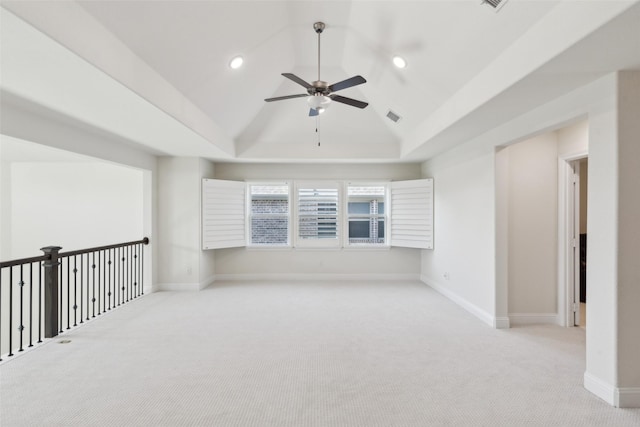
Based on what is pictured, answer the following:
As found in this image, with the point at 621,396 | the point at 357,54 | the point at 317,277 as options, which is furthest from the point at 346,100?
the point at 317,277

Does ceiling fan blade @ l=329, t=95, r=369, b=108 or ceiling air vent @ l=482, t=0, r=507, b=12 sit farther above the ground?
ceiling air vent @ l=482, t=0, r=507, b=12

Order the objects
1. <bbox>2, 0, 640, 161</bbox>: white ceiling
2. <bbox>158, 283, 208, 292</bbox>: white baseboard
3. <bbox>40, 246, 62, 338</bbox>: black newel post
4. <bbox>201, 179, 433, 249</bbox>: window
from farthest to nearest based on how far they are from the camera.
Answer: <bbox>201, 179, 433, 249</bbox>: window < <bbox>158, 283, 208, 292</bbox>: white baseboard < <bbox>40, 246, 62, 338</bbox>: black newel post < <bbox>2, 0, 640, 161</bbox>: white ceiling

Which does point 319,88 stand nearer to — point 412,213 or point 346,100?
point 346,100

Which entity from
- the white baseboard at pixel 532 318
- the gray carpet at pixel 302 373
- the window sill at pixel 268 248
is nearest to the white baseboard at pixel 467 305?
the gray carpet at pixel 302 373

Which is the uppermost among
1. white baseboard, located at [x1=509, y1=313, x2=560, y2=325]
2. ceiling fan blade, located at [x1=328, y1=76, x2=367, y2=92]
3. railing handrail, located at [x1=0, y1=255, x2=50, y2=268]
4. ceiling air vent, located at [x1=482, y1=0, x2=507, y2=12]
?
ceiling air vent, located at [x1=482, y1=0, x2=507, y2=12]

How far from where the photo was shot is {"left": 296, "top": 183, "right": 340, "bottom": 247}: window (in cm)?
638

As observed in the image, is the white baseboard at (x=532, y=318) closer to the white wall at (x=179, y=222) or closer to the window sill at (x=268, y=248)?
the window sill at (x=268, y=248)

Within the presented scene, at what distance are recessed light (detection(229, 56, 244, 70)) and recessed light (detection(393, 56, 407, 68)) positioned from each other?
5.62ft

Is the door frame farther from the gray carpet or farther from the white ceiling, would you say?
the white ceiling

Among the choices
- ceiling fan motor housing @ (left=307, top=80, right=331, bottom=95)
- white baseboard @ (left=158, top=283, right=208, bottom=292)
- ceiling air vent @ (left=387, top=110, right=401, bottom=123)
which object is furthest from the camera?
white baseboard @ (left=158, top=283, right=208, bottom=292)

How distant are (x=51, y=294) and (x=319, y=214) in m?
4.31

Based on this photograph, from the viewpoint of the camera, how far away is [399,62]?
11.2 feet

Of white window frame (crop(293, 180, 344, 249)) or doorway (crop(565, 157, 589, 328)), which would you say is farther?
white window frame (crop(293, 180, 344, 249))

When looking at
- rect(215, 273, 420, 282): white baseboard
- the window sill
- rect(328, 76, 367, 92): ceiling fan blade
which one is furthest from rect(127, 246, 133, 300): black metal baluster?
rect(328, 76, 367, 92): ceiling fan blade
